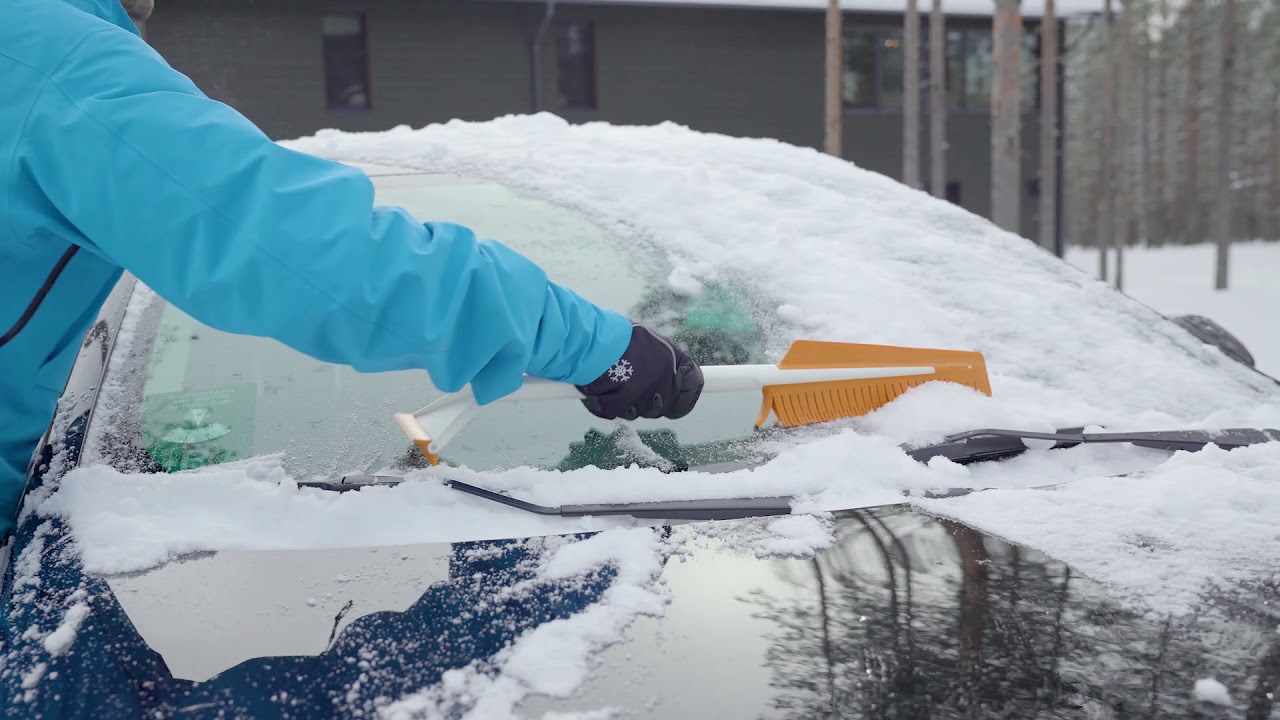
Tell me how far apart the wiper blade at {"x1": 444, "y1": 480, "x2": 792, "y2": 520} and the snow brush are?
263mm

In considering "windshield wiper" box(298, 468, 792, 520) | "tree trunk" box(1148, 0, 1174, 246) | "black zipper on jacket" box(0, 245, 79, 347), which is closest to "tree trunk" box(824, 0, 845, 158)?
"windshield wiper" box(298, 468, 792, 520)

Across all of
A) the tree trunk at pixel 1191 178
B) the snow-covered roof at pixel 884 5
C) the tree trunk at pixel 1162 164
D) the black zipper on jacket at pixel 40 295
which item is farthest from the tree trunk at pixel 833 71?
the tree trunk at pixel 1162 164

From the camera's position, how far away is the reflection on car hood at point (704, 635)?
85cm

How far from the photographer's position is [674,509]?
1201 millimetres

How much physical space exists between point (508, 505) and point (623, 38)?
1513cm

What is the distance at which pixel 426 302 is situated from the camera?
3.59 feet

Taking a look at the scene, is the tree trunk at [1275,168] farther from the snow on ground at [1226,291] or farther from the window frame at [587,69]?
the window frame at [587,69]

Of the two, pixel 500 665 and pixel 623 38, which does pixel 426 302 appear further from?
pixel 623 38

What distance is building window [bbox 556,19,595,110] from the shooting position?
15469 mm

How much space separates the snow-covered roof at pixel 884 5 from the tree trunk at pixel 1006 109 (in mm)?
4807

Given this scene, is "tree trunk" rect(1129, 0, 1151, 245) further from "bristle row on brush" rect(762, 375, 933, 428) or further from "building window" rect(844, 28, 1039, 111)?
"bristle row on brush" rect(762, 375, 933, 428)

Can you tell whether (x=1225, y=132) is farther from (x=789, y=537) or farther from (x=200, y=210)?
(x=200, y=210)

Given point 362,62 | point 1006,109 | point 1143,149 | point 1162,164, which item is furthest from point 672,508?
point 1162,164

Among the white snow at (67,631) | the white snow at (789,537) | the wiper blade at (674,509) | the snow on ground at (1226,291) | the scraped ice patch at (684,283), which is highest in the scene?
the scraped ice patch at (684,283)
